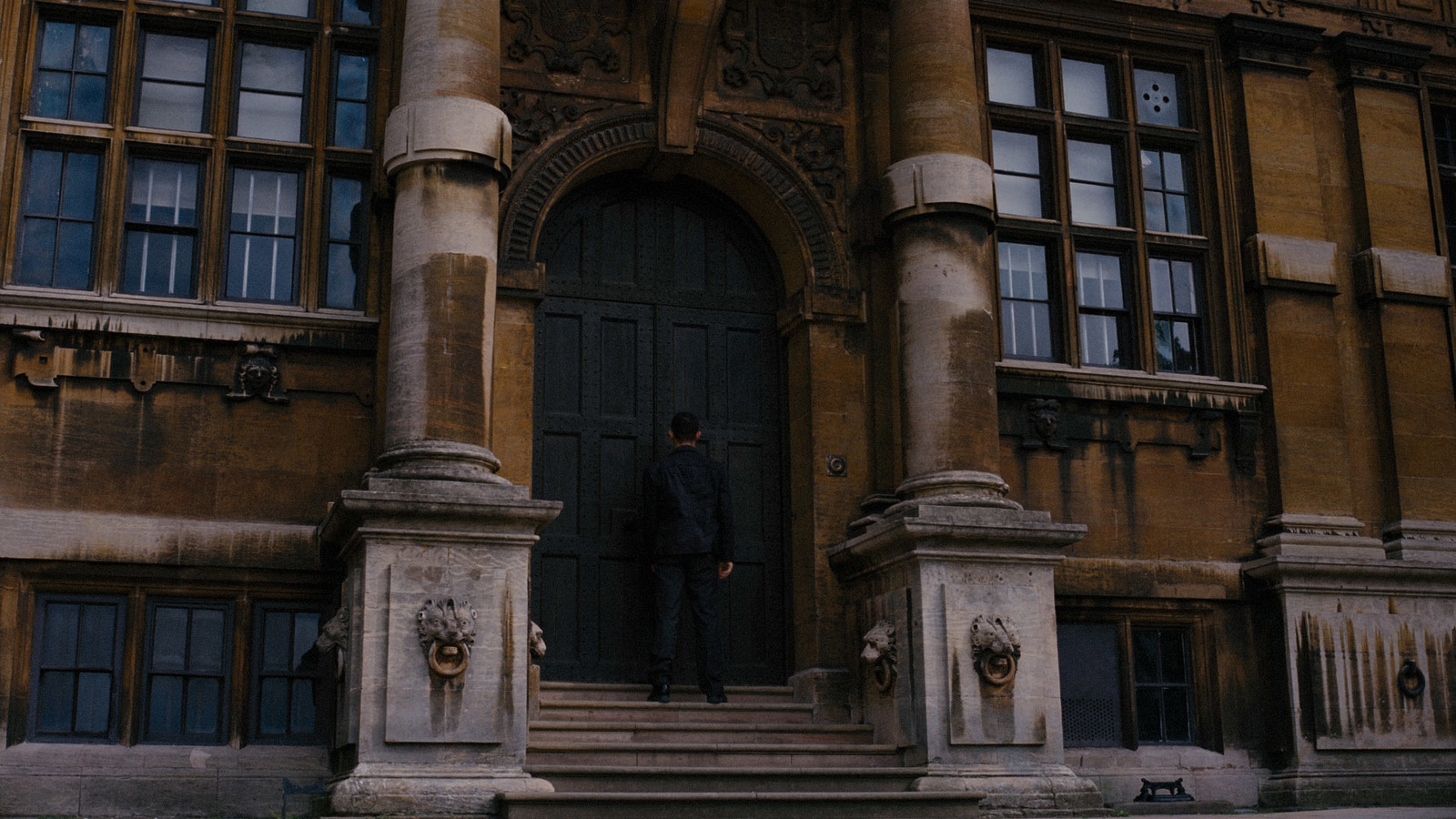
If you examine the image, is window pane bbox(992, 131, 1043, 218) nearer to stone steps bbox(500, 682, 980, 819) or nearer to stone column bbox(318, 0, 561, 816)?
stone column bbox(318, 0, 561, 816)

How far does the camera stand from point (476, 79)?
37.6 feet

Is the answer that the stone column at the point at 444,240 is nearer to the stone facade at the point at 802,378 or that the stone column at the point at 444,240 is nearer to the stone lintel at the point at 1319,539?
the stone facade at the point at 802,378

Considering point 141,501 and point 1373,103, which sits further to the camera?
point 1373,103

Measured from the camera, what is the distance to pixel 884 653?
11547 millimetres

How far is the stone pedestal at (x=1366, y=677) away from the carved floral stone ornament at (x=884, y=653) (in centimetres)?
372

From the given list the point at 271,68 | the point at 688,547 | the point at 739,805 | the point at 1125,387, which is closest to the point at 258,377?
the point at 271,68

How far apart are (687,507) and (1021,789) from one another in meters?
3.08

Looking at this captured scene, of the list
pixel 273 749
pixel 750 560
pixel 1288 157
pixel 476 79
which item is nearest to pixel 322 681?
pixel 273 749

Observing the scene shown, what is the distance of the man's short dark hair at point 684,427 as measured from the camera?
39.9 feet

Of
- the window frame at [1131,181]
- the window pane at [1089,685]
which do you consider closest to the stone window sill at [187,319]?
the window frame at [1131,181]

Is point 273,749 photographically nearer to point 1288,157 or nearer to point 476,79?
point 476,79

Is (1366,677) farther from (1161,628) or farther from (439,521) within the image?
(439,521)

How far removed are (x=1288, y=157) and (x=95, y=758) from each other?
435 inches

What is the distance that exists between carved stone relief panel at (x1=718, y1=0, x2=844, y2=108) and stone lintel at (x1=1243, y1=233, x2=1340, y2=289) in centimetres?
395
